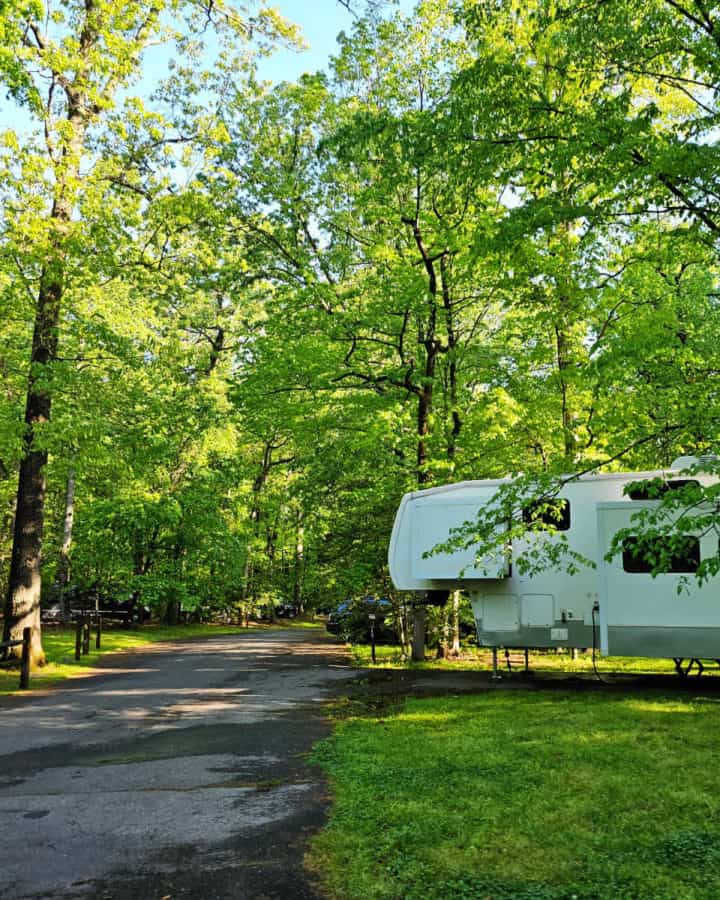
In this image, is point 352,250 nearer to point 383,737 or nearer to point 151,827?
point 383,737

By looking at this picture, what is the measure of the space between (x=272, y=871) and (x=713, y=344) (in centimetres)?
1720

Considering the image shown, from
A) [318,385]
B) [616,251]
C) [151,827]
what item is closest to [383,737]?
[151,827]

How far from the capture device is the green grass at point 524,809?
4.19 m

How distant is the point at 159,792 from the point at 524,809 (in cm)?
283

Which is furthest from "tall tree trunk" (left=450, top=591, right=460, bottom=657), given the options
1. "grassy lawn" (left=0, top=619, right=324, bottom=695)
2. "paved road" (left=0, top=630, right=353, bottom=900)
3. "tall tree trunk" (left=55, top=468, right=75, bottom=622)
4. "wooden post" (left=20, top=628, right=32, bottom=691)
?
"tall tree trunk" (left=55, top=468, right=75, bottom=622)

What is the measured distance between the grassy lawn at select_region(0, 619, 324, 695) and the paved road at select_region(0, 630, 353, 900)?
1.58m

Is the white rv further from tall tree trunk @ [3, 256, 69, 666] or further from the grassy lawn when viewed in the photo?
tall tree trunk @ [3, 256, 69, 666]

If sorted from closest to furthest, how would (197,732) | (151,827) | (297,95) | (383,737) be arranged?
(151,827) < (383,737) < (197,732) < (297,95)

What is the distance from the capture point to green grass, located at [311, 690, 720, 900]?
419 centimetres

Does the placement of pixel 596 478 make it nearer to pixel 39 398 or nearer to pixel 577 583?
pixel 577 583

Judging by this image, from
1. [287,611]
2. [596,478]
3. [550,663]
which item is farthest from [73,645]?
[287,611]

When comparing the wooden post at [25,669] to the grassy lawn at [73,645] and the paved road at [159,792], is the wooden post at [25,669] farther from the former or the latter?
the paved road at [159,792]

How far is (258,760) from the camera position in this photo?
7211 mm

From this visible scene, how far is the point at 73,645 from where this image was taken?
67.2ft
